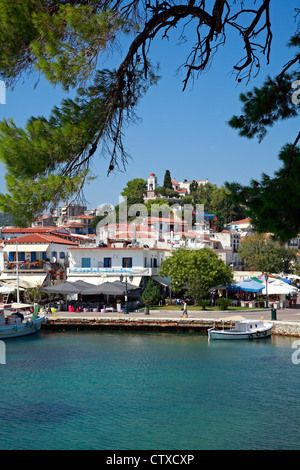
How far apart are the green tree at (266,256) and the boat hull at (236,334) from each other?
111ft

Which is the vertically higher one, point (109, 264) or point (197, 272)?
point (109, 264)

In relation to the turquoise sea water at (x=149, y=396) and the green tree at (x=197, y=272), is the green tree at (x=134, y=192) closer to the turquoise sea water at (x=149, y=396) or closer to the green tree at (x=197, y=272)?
the green tree at (x=197, y=272)

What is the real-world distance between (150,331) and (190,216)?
60.6 meters

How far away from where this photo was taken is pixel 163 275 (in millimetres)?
43156

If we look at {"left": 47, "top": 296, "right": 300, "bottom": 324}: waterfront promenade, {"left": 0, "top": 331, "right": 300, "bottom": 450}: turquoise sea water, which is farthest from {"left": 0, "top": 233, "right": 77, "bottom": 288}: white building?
{"left": 0, "top": 331, "right": 300, "bottom": 450}: turquoise sea water

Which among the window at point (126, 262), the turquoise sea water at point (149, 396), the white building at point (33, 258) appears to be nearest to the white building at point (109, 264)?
the window at point (126, 262)

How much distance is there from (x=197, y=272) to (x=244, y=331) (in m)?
9.53

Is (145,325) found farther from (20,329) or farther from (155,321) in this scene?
(20,329)

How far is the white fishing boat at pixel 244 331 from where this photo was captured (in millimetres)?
31156

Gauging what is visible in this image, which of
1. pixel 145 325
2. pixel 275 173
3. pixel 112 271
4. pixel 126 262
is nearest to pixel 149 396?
pixel 275 173

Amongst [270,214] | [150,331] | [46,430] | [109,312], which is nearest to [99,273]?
[109,312]

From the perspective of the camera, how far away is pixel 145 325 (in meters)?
34.7

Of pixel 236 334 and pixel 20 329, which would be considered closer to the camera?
pixel 236 334

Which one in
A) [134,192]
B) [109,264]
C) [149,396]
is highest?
[134,192]
